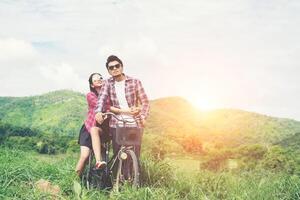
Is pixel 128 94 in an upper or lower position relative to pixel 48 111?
upper

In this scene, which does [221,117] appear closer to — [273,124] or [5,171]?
[273,124]

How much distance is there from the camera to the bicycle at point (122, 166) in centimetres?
711

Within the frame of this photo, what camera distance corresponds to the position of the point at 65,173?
8.02 meters

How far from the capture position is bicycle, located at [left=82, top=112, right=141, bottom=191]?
7.11 metres

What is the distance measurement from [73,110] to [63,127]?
333 inches

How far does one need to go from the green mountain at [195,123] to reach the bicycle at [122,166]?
3300 cm

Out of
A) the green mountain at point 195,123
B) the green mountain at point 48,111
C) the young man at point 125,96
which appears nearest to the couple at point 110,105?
the young man at point 125,96

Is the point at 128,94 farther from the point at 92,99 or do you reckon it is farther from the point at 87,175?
the point at 87,175

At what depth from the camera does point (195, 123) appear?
60719mm

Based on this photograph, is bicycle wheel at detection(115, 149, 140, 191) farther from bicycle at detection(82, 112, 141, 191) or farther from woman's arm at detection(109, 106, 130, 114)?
woman's arm at detection(109, 106, 130, 114)

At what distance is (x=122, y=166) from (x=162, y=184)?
115cm

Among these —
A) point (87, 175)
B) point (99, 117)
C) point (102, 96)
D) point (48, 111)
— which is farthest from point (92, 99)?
point (48, 111)

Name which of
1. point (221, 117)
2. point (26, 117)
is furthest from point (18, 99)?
point (221, 117)

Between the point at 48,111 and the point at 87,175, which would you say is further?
the point at 48,111
